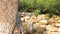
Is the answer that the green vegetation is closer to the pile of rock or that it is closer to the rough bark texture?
the pile of rock

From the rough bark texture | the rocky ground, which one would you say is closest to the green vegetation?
the rocky ground

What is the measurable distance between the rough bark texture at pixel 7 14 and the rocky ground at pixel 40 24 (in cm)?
318

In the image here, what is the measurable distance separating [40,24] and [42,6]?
217 centimetres

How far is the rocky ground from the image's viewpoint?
6.33 metres

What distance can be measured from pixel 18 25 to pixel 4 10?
310 mm

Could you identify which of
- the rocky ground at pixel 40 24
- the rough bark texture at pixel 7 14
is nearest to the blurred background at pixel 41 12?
the rocky ground at pixel 40 24

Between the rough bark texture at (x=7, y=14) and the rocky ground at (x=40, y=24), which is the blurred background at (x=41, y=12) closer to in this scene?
the rocky ground at (x=40, y=24)

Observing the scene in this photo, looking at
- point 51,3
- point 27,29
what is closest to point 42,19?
point 51,3

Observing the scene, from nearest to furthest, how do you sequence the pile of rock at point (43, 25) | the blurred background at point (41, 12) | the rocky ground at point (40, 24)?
the rocky ground at point (40, 24) → the pile of rock at point (43, 25) → the blurred background at point (41, 12)

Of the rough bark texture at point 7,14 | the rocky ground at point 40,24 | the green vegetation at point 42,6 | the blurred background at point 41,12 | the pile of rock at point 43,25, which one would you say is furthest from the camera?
the green vegetation at point 42,6

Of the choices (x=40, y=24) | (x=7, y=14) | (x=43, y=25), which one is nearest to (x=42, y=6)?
(x=40, y=24)

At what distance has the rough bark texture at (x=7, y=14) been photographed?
254 centimetres

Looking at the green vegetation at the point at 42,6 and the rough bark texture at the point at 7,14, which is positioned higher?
the rough bark texture at the point at 7,14

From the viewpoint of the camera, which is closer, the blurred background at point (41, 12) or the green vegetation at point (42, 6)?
the blurred background at point (41, 12)
